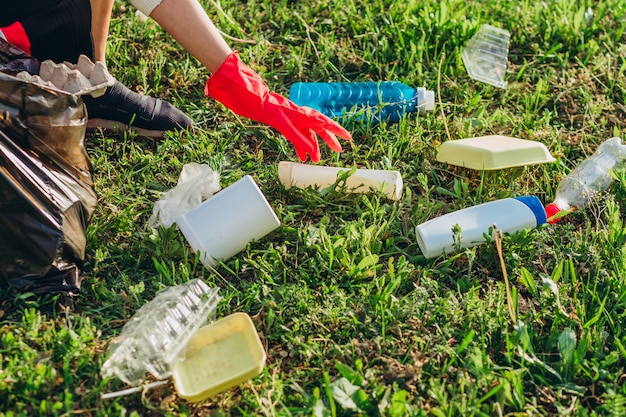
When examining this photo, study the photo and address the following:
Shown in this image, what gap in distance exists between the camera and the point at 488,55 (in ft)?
9.89

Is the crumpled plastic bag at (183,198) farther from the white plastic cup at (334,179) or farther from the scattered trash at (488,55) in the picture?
the scattered trash at (488,55)

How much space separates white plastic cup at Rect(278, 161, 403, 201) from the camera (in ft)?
7.81

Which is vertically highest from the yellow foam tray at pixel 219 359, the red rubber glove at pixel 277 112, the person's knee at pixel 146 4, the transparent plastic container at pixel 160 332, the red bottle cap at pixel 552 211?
the person's knee at pixel 146 4

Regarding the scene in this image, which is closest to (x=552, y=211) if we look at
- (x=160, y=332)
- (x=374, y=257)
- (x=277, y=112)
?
(x=374, y=257)

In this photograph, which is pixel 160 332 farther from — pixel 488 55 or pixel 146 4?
pixel 488 55

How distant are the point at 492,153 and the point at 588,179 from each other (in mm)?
382

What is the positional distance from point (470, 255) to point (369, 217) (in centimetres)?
37

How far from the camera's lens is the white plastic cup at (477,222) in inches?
86.2

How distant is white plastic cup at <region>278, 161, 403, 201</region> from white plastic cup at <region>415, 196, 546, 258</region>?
8.3 inches

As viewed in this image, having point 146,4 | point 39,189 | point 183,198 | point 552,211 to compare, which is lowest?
point 552,211

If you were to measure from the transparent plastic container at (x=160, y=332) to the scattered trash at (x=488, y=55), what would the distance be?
5.25ft

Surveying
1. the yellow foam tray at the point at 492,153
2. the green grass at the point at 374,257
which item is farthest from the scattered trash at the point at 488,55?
the yellow foam tray at the point at 492,153

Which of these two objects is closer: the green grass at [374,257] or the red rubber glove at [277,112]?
the green grass at [374,257]

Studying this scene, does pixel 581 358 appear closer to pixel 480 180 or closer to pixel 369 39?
pixel 480 180
